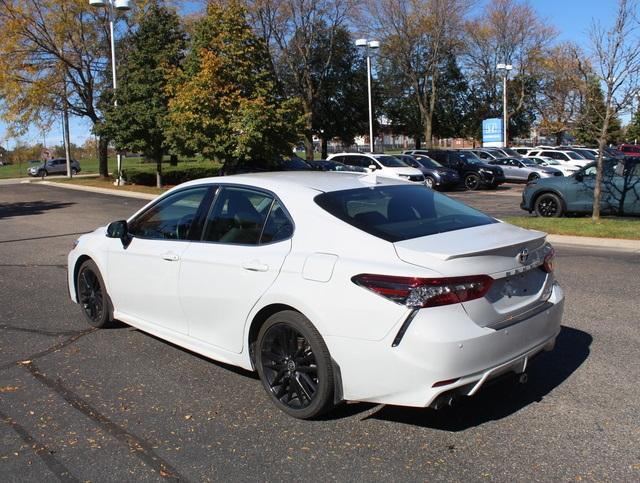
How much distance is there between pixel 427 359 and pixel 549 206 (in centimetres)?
1316

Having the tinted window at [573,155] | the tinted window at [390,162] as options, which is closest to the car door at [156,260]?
the tinted window at [390,162]

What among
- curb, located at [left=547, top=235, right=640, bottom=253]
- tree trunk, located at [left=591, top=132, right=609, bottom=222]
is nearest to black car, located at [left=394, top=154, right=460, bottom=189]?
tree trunk, located at [left=591, top=132, right=609, bottom=222]

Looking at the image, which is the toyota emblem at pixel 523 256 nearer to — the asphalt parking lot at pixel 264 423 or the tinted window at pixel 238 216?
the asphalt parking lot at pixel 264 423

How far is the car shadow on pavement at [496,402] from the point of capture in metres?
3.89

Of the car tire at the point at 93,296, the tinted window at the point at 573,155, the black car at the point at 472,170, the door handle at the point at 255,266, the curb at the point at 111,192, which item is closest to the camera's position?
the door handle at the point at 255,266

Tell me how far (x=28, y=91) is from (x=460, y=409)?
34.8 meters

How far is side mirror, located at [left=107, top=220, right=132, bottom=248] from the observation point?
532 cm

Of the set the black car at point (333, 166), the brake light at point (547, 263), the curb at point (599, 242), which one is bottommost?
the curb at point (599, 242)

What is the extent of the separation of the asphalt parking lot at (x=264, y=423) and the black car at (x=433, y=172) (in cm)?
2076

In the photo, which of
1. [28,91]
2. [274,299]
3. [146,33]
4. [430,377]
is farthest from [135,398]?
[28,91]

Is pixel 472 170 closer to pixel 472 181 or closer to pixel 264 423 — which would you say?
pixel 472 181

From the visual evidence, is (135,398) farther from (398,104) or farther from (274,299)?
(398,104)

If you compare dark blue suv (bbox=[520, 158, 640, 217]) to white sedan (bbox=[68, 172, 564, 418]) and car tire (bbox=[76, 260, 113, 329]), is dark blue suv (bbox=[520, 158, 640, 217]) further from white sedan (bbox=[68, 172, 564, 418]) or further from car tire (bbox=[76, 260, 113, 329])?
car tire (bbox=[76, 260, 113, 329])

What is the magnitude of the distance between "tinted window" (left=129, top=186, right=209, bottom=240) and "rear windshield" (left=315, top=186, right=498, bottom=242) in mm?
1249
